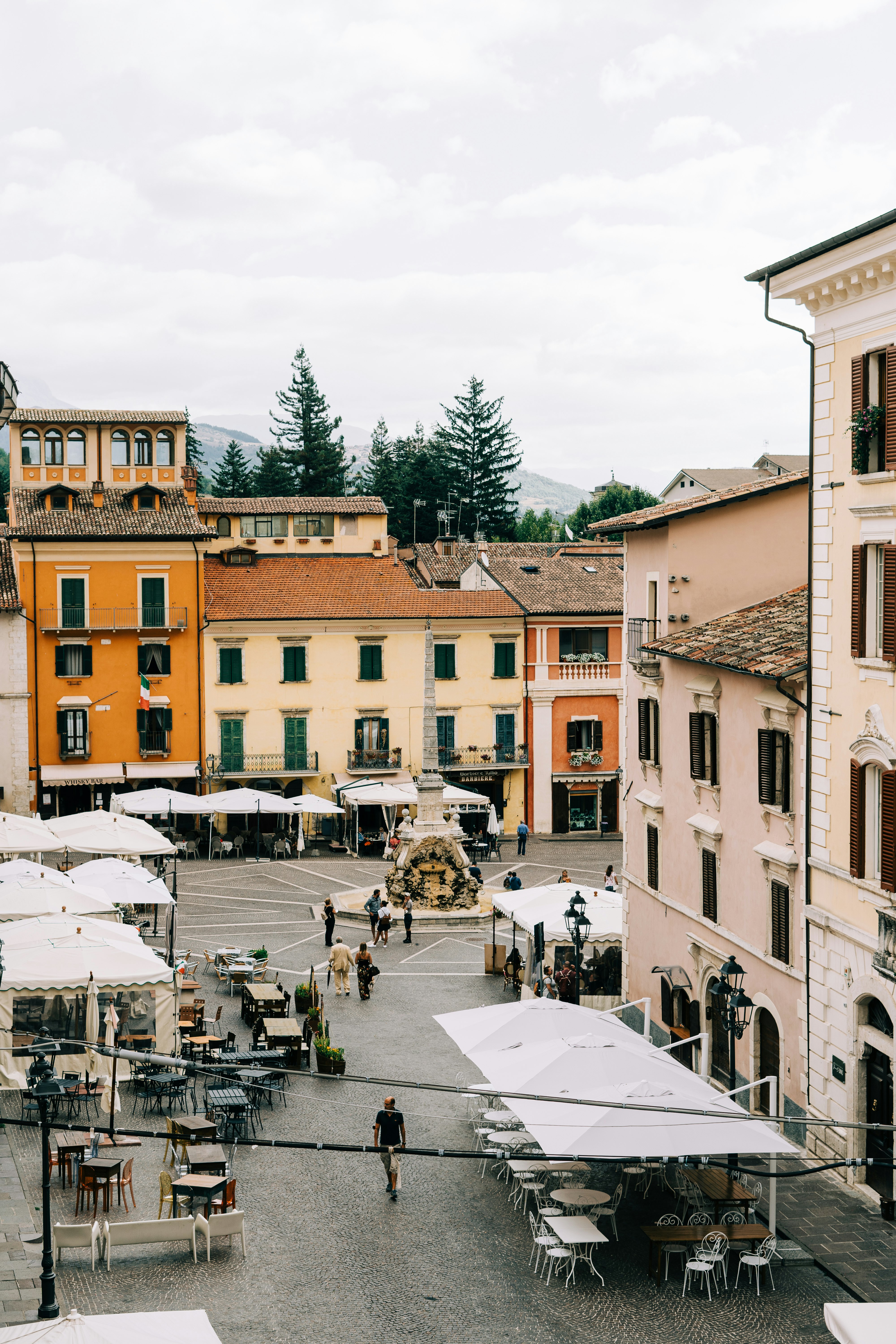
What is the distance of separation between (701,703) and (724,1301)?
37.5 feet

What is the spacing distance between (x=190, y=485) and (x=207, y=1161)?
3831 cm

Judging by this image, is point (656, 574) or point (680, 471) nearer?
point (656, 574)

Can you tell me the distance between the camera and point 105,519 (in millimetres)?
50312

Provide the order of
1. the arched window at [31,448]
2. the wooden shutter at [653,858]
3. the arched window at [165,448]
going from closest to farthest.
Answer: the wooden shutter at [653,858] < the arched window at [31,448] < the arched window at [165,448]

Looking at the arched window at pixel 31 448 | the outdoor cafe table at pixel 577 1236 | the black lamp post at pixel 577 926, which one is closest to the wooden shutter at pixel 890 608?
the outdoor cafe table at pixel 577 1236

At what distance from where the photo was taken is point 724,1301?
15375 mm

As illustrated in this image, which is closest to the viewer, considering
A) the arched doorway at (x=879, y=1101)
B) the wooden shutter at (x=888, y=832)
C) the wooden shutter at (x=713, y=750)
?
the wooden shutter at (x=888, y=832)

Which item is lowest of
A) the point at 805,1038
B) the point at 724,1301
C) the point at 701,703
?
the point at 724,1301

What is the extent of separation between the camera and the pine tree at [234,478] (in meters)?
93.3

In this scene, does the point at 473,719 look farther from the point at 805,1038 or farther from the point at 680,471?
the point at 680,471

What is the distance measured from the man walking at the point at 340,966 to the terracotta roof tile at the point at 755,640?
892cm

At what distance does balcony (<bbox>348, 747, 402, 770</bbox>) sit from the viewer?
5116cm

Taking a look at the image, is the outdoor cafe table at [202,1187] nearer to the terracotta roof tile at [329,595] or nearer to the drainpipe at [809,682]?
the drainpipe at [809,682]

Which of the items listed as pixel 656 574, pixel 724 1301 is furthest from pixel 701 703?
pixel 724 1301
